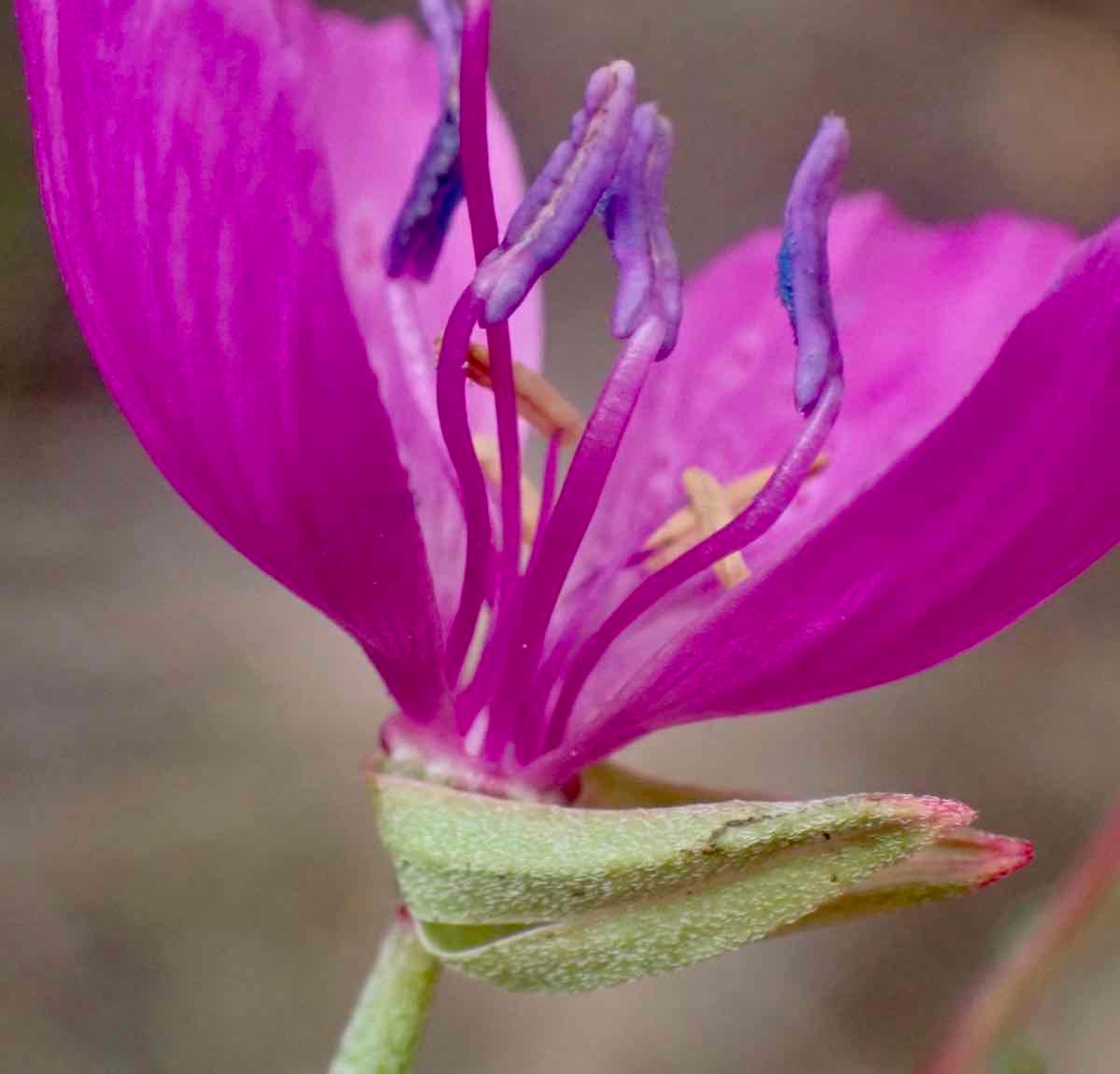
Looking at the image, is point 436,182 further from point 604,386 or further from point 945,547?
point 945,547

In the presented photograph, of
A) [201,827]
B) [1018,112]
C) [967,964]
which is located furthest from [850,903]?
[1018,112]

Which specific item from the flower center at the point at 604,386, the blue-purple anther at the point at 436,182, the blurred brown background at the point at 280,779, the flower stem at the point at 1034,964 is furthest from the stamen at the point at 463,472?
the blurred brown background at the point at 280,779

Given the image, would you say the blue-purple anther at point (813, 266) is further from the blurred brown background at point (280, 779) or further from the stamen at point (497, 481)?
the blurred brown background at point (280, 779)

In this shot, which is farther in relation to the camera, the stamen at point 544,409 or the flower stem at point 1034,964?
the flower stem at point 1034,964

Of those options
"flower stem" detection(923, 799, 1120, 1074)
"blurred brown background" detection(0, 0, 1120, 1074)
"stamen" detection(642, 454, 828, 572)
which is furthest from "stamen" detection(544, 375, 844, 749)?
"blurred brown background" detection(0, 0, 1120, 1074)

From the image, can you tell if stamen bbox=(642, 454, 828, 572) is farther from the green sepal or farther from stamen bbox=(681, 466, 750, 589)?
the green sepal

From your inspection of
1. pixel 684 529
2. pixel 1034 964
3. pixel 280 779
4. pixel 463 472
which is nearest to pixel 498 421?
pixel 463 472
